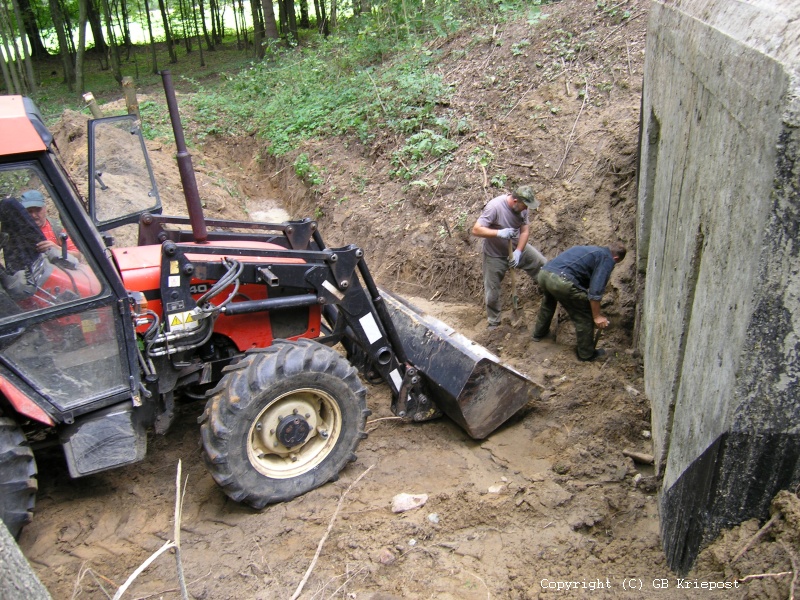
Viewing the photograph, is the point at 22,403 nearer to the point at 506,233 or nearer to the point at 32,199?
the point at 32,199

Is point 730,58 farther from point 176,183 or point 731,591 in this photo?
point 176,183

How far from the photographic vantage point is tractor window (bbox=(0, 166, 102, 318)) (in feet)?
11.3

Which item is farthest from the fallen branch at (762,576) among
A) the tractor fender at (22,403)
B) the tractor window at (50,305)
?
the tractor fender at (22,403)

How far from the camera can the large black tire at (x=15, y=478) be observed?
3584mm

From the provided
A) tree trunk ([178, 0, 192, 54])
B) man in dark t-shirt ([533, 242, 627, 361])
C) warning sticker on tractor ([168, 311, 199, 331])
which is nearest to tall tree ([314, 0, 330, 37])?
tree trunk ([178, 0, 192, 54])

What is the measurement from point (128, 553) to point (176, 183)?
25.0 ft

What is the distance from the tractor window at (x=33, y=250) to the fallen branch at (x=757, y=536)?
3643mm

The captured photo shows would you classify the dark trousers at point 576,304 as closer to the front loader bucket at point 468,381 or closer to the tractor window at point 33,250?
the front loader bucket at point 468,381

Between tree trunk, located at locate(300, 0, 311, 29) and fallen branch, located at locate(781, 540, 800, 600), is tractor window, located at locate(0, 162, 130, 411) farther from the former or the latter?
tree trunk, located at locate(300, 0, 311, 29)

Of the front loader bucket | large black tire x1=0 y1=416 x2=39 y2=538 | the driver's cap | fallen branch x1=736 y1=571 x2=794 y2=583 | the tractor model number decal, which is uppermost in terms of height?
the driver's cap

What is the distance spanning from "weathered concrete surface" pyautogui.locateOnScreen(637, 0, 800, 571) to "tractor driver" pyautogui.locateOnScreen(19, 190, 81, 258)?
3.40m

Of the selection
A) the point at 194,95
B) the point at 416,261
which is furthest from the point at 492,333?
the point at 194,95

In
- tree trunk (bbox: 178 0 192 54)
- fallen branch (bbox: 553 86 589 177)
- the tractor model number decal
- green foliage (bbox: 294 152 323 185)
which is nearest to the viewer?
the tractor model number decal

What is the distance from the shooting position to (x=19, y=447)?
12.0 ft
